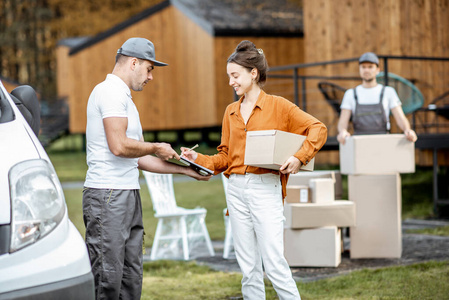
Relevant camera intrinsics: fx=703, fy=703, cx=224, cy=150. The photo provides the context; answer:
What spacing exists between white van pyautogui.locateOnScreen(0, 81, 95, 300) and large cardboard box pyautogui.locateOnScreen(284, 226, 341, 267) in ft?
13.3

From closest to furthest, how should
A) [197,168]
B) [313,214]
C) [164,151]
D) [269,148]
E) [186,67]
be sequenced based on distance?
[269,148]
[164,151]
[197,168]
[313,214]
[186,67]

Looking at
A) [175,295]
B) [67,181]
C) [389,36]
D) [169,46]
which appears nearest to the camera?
[175,295]

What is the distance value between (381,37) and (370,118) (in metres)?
7.48

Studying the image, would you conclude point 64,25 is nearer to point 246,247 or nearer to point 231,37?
point 231,37

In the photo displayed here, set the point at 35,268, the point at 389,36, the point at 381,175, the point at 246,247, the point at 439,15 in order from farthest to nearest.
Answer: the point at 389,36 < the point at 439,15 < the point at 381,175 < the point at 246,247 < the point at 35,268

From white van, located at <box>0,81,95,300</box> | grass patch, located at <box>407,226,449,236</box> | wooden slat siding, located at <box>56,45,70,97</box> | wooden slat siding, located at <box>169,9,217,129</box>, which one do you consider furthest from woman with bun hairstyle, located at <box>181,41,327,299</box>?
wooden slat siding, located at <box>56,45,70,97</box>

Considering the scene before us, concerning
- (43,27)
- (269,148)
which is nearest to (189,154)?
(269,148)

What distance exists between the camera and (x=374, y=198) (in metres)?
7.05

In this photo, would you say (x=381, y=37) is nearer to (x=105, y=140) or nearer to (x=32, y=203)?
(x=105, y=140)

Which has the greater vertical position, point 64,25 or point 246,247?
point 64,25

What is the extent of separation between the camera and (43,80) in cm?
4928

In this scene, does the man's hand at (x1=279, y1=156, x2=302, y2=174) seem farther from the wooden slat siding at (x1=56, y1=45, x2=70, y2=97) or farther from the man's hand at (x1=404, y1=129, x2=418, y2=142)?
the wooden slat siding at (x1=56, y1=45, x2=70, y2=97)

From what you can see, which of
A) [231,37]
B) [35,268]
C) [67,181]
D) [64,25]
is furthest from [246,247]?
[64,25]

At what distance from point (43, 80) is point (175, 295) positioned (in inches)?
1799
